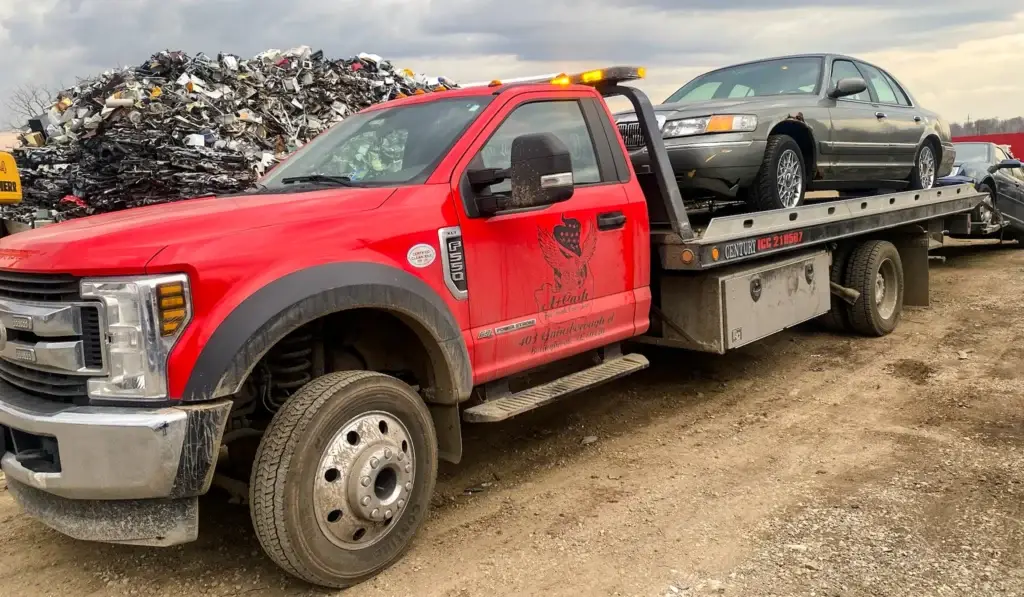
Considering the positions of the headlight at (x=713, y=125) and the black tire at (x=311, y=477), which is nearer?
the black tire at (x=311, y=477)

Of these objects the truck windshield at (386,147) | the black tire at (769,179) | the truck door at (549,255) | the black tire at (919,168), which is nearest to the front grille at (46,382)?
the truck windshield at (386,147)

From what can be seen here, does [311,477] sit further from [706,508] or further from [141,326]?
[706,508]

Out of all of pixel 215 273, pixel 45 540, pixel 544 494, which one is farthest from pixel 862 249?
pixel 45 540

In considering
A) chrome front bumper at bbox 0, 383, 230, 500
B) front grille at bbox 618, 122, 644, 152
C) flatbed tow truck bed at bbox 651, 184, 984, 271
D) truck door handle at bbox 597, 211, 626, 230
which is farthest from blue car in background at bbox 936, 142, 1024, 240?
chrome front bumper at bbox 0, 383, 230, 500

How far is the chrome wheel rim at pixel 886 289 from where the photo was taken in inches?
289

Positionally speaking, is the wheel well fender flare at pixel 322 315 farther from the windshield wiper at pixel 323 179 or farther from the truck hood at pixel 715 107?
the truck hood at pixel 715 107

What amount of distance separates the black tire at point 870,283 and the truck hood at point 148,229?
16.3 feet

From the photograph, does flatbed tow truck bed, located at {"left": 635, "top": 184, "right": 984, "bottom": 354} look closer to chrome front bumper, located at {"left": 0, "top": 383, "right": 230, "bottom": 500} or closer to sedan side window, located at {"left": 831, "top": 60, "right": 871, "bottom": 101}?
sedan side window, located at {"left": 831, "top": 60, "right": 871, "bottom": 101}

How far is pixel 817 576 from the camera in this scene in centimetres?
310

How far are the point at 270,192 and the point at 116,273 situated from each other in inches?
48.5

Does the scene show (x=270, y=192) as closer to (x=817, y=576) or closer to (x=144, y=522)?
(x=144, y=522)

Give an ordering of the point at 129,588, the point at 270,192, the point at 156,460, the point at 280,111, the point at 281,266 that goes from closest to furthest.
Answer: the point at 156,460
the point at 281,266
the point at 129,588
the point at 270,192
the point at 280,111

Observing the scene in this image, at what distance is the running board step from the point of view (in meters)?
3.77

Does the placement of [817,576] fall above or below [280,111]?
below
